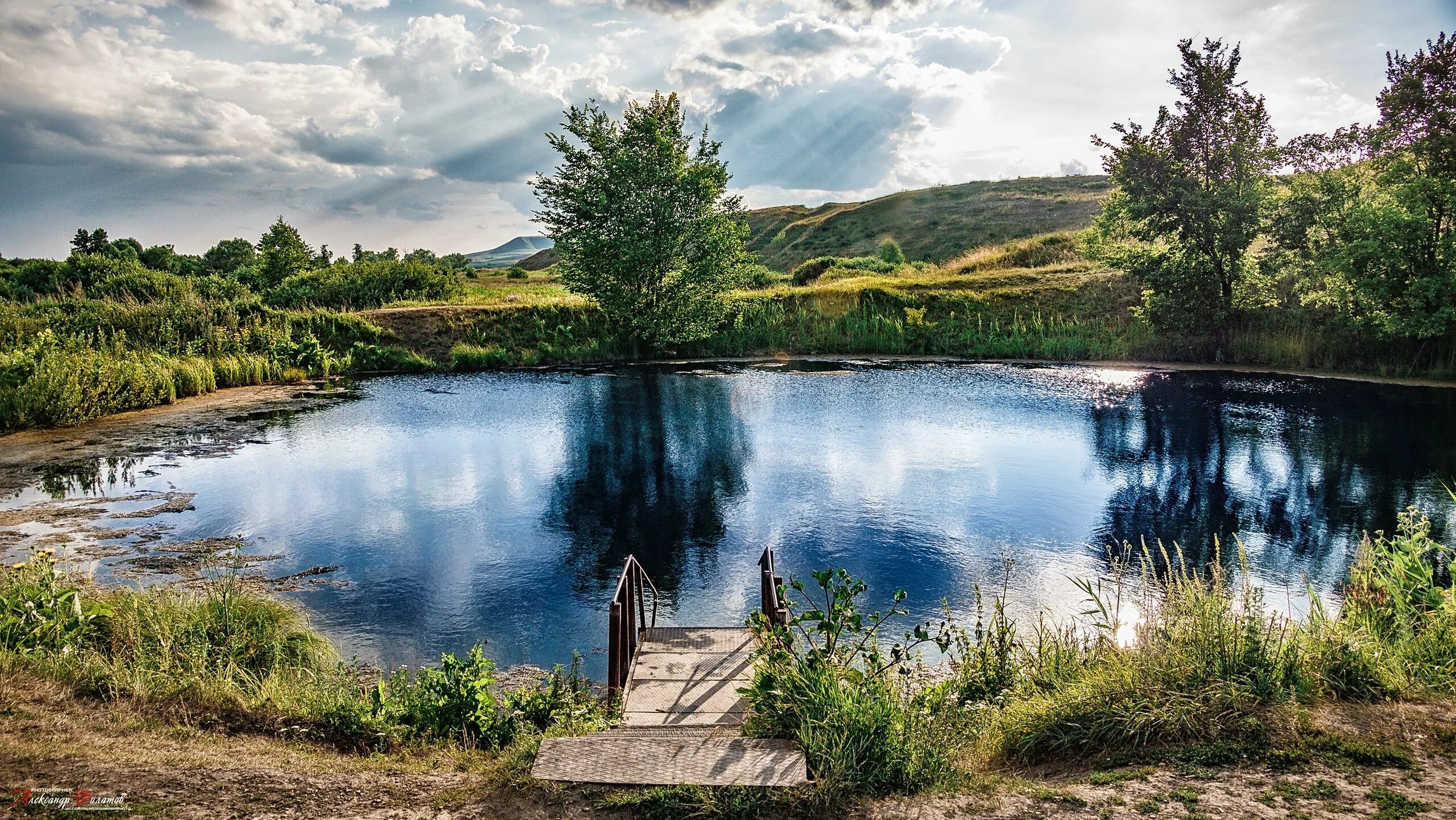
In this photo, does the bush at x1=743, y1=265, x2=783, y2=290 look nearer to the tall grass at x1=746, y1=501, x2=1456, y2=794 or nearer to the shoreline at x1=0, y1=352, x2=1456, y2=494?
the shoreline at x1=0, y1=352, x2=1456, y2=494

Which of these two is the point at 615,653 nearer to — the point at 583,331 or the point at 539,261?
the point at 583,331

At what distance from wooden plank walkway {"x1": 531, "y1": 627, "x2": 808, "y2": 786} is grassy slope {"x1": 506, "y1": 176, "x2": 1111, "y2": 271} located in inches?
1964

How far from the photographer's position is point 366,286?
3491 centimetres

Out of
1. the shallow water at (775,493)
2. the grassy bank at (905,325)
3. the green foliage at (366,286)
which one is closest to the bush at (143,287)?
the green foliage at (366,286)

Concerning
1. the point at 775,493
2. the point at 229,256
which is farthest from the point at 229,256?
the point at 775,493

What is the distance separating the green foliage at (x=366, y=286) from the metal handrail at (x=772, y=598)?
29770 mm

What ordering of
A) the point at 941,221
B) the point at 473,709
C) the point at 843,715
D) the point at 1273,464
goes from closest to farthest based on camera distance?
the point at 843,715 → the point at 473,709 → the point at 1273,464 → the point at 941,221

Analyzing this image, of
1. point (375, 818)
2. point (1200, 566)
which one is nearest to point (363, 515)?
point (375, 818)

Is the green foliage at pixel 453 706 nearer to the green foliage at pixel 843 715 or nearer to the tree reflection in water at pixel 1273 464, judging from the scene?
the green foliage at pixel 843 715

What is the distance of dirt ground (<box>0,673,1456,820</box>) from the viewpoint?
13.2ft

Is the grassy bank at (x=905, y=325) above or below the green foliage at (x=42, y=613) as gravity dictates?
above

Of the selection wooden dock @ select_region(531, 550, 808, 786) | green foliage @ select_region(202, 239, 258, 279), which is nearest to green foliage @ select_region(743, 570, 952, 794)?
wooden dock @ select_region(531, 550, 808, 786)

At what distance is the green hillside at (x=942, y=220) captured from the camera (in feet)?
194

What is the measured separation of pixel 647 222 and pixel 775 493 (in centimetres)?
1675
